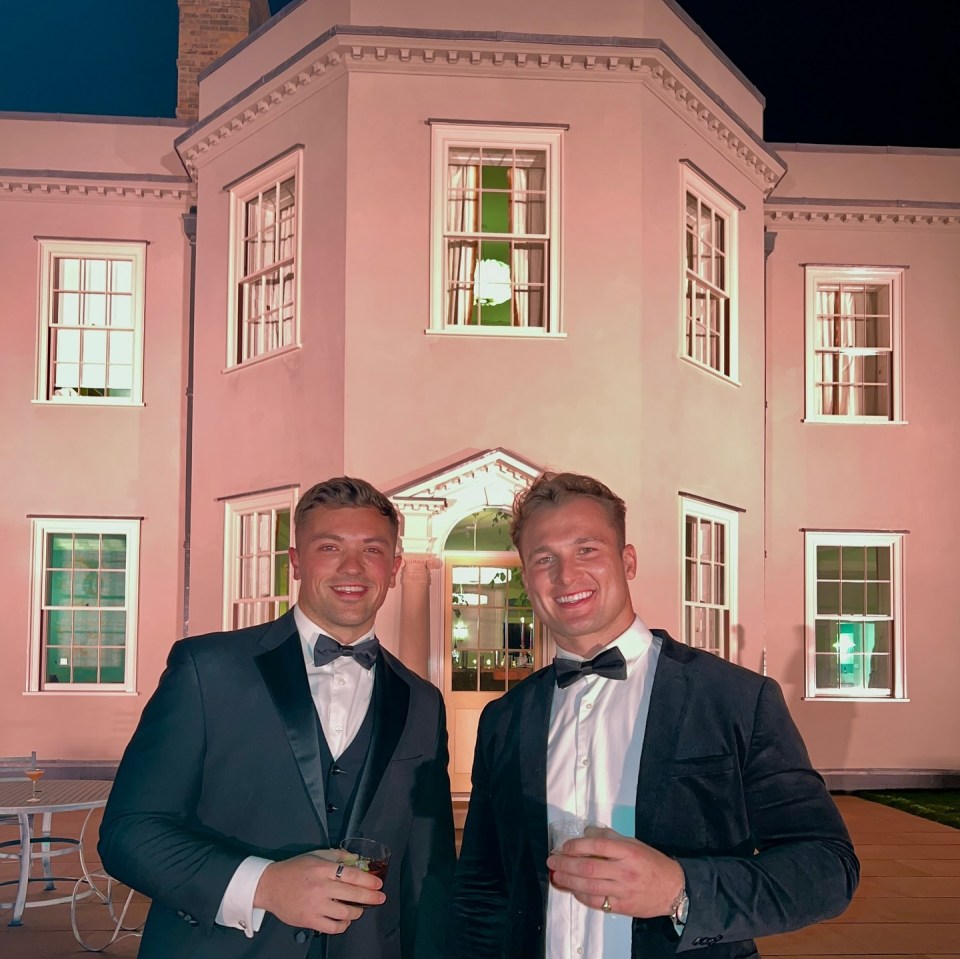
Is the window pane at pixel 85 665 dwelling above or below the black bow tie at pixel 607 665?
below

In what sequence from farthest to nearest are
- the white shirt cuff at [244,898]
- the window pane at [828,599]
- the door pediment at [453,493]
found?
the window pane at [828,599] → the door pediment at [453,493] → the white shirt cuff at [244,898]

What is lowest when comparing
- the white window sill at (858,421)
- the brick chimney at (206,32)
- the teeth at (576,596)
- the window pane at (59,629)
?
the window pane at (59,629)

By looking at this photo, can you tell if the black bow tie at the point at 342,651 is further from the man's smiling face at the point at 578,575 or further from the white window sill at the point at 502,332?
the white window sill at the point at 502,332

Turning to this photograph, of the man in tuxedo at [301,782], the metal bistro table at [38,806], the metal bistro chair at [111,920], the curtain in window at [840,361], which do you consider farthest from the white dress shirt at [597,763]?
the curtain in window at [840,361]

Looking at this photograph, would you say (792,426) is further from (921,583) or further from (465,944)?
(465,944)

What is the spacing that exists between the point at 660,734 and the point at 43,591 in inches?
443

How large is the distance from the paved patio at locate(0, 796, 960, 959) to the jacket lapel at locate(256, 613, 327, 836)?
3975 mm

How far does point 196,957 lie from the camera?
95.8 inches

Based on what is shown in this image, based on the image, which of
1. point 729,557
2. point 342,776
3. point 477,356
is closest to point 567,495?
point 342,776

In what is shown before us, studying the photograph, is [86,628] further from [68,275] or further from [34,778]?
[34,778]

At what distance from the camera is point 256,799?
8.39 feet

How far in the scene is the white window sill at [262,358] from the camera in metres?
10.0

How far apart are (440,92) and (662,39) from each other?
2059mm

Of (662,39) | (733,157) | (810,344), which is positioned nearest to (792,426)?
(810,344)
